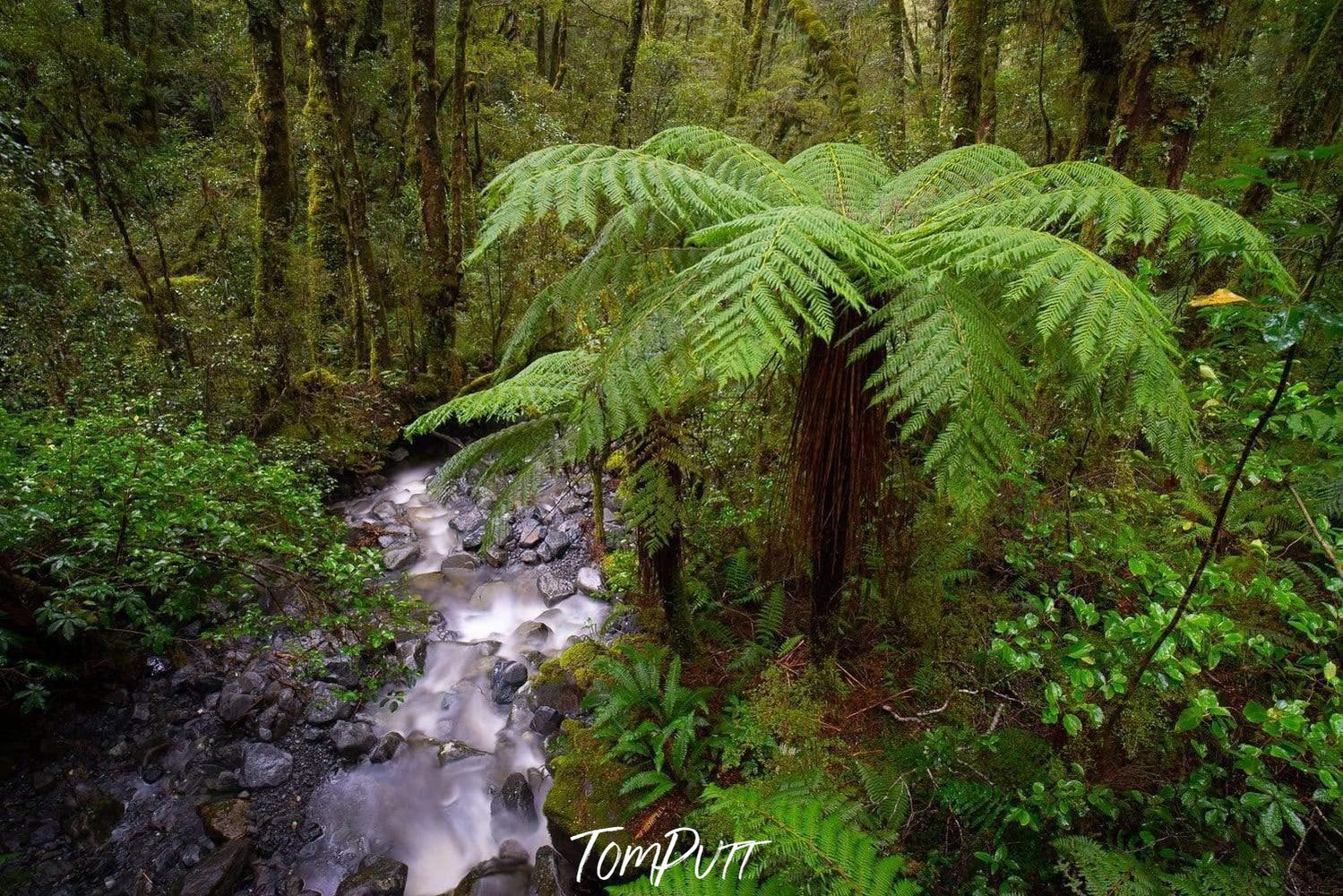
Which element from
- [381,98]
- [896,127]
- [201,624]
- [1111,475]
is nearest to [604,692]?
[1111,475]

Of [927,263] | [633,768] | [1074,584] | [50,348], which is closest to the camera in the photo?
[927,263]

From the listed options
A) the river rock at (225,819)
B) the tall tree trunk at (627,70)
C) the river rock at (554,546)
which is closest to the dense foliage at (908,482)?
the river rock at (554,546)

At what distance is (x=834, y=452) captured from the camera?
223 centimetres

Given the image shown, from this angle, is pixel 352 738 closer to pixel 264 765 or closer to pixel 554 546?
pixel 264 765

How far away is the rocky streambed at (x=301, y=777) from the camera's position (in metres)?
3.33

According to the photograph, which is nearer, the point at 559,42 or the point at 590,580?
the point at 590,580

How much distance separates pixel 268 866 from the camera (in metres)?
3.38

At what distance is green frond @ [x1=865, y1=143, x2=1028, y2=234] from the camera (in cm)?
252

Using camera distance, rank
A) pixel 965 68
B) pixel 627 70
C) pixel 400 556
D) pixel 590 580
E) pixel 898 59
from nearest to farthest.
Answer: pixel 965 68, pixel 590 580, pixel 400 556, pixel 898 59, pixel 627 70

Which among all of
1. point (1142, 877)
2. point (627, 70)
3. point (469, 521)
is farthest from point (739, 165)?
point (627, 70)

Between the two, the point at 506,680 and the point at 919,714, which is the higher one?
the point at 919,714

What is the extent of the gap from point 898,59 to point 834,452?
9.67 m

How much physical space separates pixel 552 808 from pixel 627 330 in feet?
8.32

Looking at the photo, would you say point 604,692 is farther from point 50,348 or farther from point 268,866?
point 50,348
